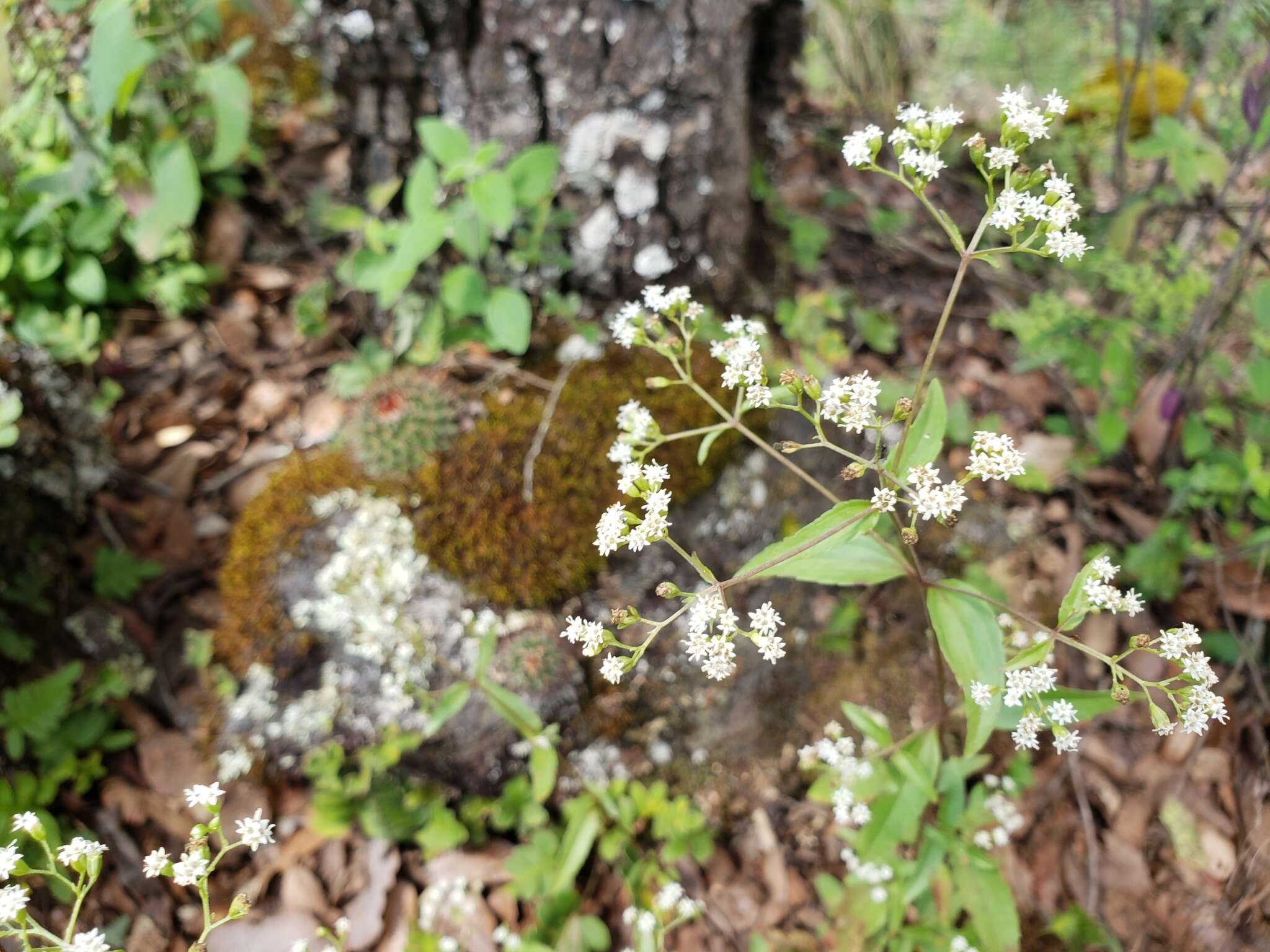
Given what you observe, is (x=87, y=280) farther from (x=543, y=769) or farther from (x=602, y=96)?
→ (x=543, y=769)

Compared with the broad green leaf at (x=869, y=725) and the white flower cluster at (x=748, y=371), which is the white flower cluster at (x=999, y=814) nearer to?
the broad green leaf at (x=869, y=725)

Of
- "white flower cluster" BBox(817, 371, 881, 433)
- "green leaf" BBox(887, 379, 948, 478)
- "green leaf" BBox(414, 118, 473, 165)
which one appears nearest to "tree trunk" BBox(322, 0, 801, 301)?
"green leaf" BBox(414, 118, 473, 165)

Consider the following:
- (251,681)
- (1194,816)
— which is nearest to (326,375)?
(251,681)

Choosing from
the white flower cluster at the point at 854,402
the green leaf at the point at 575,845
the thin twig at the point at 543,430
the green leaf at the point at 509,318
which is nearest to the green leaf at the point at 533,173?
the green leaf at the point at 509,318

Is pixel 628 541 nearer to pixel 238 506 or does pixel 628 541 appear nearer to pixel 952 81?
pixel 238 506

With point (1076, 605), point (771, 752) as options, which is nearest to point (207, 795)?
point (1076, 605)

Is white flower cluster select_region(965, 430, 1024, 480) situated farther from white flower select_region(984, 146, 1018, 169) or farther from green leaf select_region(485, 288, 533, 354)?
green leaf select_region(485, 288, 533, 354)

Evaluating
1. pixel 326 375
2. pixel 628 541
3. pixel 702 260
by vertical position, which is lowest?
pixel 326 375
